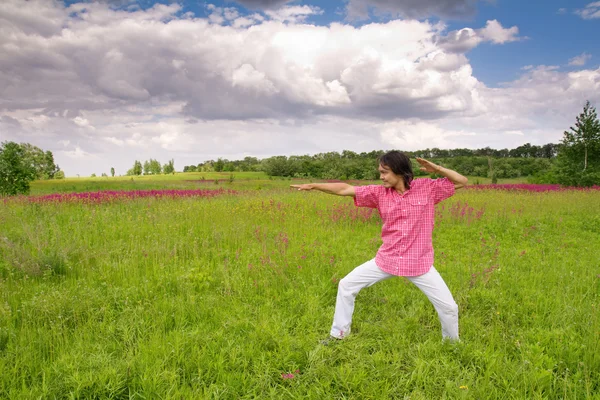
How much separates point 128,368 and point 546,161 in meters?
76.5

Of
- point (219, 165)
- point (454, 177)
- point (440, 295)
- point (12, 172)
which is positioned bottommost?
point (440, 295)

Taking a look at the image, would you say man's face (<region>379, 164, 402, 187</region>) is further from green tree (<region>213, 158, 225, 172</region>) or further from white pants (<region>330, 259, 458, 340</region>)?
green tree (<region>213, 158, 225, 172</region>)

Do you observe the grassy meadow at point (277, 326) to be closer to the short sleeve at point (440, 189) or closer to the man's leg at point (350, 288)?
the man's leg at point (350, 288)

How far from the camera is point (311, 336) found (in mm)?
3393

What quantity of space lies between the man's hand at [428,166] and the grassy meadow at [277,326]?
1736mm

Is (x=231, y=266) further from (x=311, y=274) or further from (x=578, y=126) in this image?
(x=578, y=126)

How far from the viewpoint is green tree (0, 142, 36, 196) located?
58.0 feet

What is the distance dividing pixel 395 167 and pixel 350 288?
4.24ft

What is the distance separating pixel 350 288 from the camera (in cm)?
328

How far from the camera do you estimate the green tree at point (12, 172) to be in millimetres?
17688

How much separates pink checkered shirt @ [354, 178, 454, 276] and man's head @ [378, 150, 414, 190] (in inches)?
6.2

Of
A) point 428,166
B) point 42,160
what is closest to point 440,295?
point 428,166

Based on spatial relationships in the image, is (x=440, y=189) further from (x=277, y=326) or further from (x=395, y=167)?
(x=277, y=326)

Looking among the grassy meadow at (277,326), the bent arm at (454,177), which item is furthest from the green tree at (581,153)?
the bent arm at (454,177)
